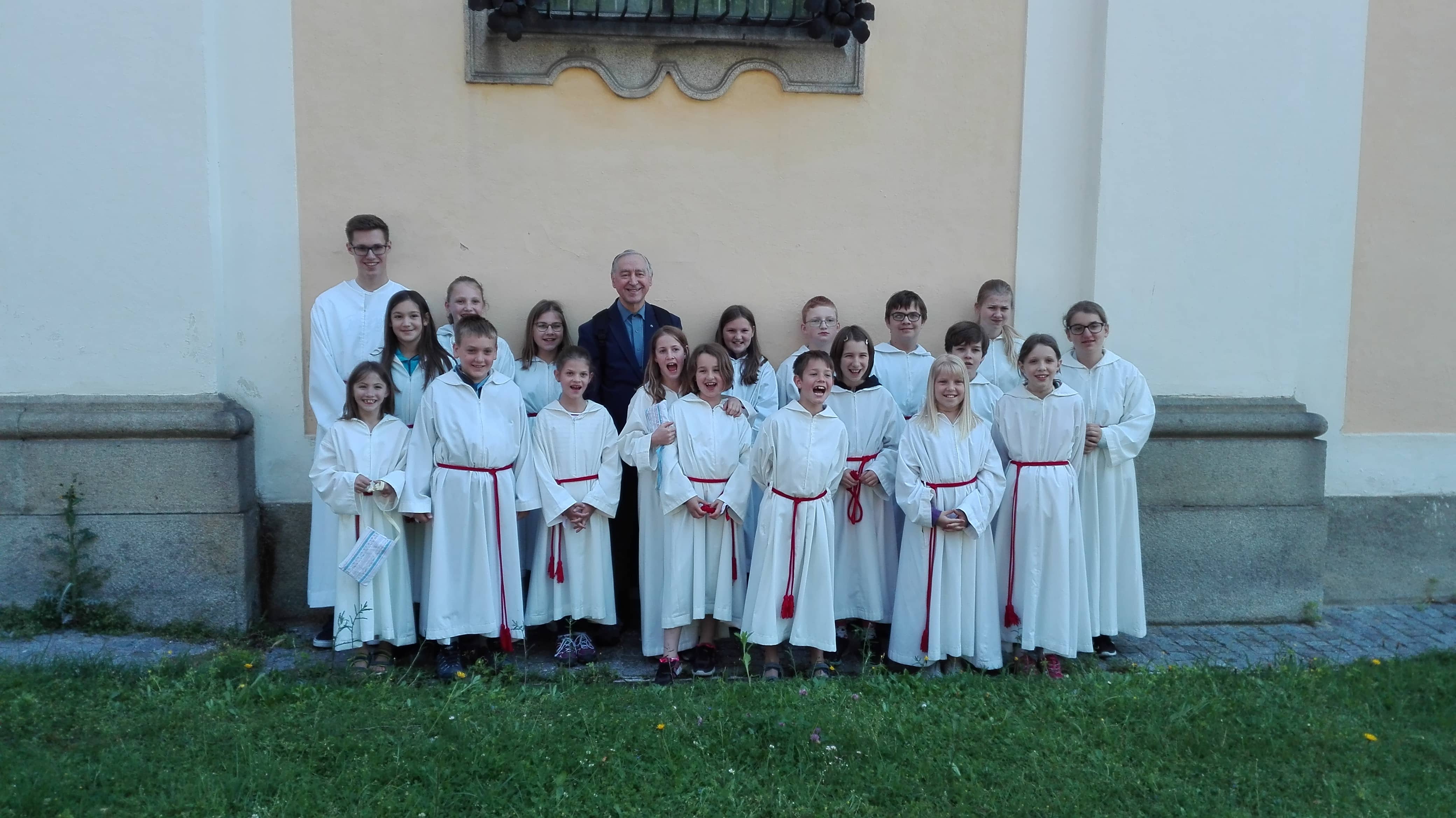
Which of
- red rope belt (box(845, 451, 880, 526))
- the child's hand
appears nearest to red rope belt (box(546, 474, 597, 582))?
the child's hand

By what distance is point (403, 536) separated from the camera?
4.84 meters

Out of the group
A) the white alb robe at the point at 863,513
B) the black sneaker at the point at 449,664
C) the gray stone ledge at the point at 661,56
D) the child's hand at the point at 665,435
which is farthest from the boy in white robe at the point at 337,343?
the white alb robe at the point at 863,513

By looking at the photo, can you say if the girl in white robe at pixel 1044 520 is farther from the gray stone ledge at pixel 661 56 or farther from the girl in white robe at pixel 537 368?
the girl in white robe at pixel 537 368

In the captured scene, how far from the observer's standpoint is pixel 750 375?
5355mm

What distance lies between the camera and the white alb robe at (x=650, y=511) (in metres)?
4.91

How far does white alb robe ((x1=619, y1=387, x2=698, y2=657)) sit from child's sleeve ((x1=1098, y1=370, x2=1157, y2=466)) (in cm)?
207

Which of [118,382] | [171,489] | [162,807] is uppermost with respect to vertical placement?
[118,382]

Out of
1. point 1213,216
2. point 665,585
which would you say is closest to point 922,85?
point 1213,216

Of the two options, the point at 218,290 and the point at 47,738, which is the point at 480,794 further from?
the point at 218,290

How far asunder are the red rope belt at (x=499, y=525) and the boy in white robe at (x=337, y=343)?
71 centimetres

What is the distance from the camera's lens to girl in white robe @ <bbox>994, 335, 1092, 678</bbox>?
4855 mm

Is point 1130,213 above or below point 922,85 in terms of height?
below

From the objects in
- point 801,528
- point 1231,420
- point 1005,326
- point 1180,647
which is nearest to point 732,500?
point 801,528

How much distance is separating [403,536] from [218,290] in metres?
1.63
